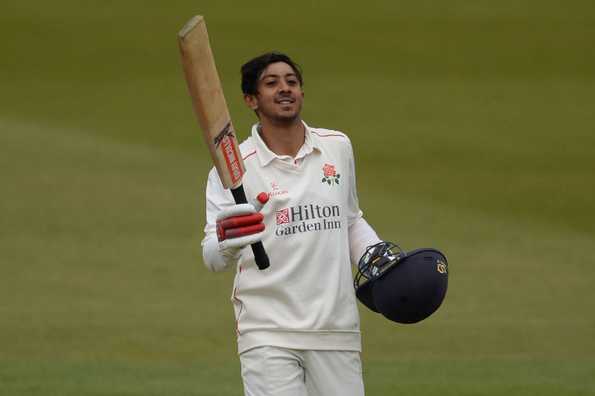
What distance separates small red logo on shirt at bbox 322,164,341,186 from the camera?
478 cm

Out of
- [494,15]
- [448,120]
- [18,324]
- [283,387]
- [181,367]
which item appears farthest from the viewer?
[494,15]

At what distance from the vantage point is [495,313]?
33.9 feet

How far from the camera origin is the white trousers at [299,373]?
15.0ft

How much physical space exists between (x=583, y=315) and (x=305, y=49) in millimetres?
8727

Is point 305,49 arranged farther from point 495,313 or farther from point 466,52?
A: point 495,313

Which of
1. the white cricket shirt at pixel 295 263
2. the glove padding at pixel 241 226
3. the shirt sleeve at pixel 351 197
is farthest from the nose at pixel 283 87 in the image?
the glove padding at pixel 241 226

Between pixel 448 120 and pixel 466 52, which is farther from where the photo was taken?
pixel 466 52

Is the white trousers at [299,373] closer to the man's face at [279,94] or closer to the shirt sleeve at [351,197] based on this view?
the shirt sleeve at [351,197]

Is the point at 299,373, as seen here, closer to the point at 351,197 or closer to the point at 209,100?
the point at 351,197

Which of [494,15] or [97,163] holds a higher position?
[494,15]

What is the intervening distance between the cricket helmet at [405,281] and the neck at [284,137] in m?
0.47

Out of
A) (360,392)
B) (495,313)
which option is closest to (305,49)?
(495,313)

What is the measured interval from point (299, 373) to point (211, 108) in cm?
100

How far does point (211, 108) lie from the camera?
457 cm
